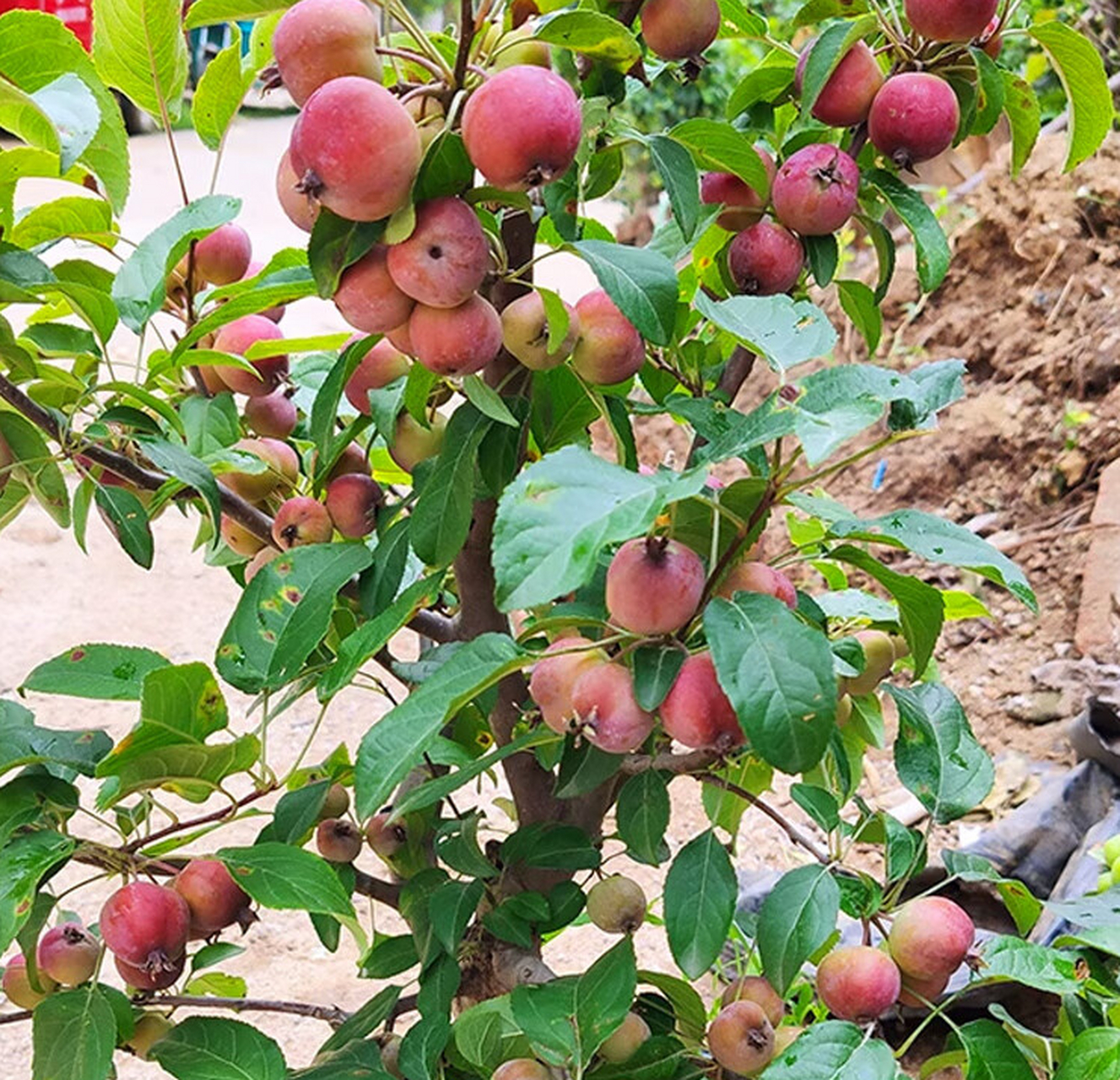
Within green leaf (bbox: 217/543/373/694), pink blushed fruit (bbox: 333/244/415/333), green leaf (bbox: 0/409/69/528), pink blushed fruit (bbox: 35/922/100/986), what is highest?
pink blushed fruit (bbox: 333/244/415/333)

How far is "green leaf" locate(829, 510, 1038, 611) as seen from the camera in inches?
21.8

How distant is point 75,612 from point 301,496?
172 cm

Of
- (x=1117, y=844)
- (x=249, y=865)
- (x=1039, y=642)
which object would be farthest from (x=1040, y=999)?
(x=249, y=865)

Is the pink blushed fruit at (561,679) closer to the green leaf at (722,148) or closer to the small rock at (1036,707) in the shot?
the green leaf at (722,148)

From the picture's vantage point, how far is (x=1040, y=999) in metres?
1.30

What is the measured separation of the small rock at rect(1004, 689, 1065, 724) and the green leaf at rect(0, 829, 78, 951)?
61.6 inches

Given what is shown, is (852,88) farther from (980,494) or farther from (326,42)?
(980,494)

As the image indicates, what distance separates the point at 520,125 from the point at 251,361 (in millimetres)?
318

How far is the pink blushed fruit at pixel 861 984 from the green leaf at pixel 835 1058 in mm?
21

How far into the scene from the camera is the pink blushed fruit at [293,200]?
1.69ft

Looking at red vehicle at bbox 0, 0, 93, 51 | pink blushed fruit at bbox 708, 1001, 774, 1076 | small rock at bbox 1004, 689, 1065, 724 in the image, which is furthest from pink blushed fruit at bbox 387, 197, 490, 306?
small rock at bbox 1004, 689, 1065, 724

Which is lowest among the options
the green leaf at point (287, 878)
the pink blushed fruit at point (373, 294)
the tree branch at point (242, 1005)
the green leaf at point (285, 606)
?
the tree branch at point (242, 1005)

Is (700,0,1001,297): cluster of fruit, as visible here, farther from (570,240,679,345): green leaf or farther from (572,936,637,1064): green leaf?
(572,936,637,1064): green leaf

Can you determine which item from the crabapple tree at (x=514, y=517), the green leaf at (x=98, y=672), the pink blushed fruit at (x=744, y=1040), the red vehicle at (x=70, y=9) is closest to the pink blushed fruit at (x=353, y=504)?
the crabapple tree at (x=514, y=517)
